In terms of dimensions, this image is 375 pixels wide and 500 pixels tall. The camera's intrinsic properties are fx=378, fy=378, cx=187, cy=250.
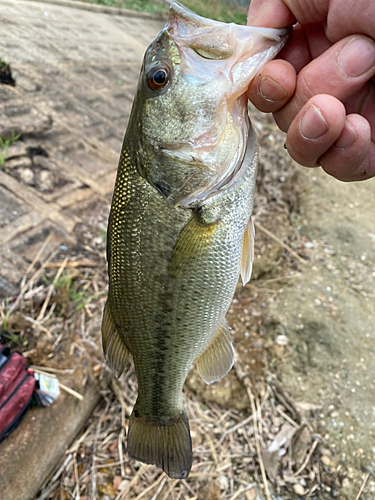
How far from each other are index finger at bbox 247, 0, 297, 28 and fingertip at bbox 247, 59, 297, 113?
189 millimetres

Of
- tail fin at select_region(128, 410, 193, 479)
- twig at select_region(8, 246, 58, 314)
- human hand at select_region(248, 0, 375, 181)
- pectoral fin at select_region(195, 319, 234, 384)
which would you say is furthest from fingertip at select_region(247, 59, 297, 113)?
twig at select_region(8, 246, 58, 314)

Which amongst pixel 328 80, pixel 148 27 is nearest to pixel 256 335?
pixel 328 80

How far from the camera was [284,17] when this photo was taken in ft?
4.57

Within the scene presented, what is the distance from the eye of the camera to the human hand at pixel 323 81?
121cm

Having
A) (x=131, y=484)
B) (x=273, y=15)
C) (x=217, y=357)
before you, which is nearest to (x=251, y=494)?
(x=131, y=484)

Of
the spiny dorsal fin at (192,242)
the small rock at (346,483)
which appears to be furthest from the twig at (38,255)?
the small rock at (346,483)

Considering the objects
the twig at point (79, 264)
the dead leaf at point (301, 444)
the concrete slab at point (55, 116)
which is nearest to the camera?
the dead leaf at point (301, 444)

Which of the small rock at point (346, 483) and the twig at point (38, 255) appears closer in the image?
the small rock at point (346, 483)

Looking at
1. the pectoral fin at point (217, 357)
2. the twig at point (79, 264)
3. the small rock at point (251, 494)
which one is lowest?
the small rock at point (251, 494)

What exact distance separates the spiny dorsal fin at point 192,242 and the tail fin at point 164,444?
0.72m

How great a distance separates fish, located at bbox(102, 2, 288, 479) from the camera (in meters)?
1.26

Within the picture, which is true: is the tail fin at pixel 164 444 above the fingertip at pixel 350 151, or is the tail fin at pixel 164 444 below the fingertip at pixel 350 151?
below

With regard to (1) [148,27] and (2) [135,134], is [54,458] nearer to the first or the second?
(2) [135,134]

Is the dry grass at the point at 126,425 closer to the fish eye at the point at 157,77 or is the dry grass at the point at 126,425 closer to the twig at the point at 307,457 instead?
A: the twig at the point at 307,457
